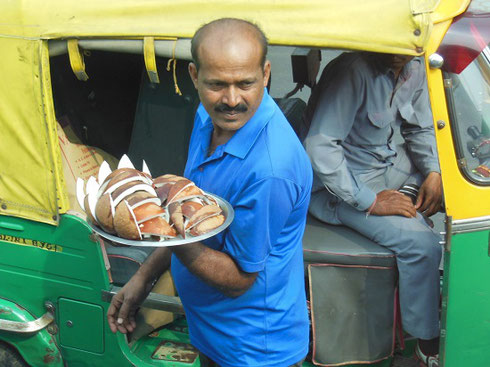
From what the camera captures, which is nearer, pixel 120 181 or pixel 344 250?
pixel 120 181

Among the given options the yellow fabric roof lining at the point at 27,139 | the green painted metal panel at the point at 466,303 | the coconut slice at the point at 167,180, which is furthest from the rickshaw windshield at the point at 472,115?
the yellow fabric roof lining at the point at 27,139

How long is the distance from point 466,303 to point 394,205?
61 cm

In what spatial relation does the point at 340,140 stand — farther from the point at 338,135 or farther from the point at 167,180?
the point at 167,180

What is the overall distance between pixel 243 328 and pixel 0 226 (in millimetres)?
1575

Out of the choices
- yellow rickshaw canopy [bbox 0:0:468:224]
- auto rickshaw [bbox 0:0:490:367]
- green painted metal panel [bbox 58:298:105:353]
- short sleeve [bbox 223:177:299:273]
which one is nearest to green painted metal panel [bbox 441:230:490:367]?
auto rickshaw [bbox 0:0:490:367]

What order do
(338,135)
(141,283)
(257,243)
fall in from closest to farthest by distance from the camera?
(257,243) < (141,283) < (338,135)

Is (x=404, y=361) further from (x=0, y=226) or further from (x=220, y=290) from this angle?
(x=0, y=226)

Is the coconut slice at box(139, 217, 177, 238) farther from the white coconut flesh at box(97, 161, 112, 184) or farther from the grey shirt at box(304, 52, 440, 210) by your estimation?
the grey shirt at box(304, 52, 440, 210)

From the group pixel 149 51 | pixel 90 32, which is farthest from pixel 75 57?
pixel 149 51

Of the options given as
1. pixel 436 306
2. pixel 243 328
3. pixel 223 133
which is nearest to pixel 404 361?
pixel 436 306

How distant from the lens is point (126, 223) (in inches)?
69.9

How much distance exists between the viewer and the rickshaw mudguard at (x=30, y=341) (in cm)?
316

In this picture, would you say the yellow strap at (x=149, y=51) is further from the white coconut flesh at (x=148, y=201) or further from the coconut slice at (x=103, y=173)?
the white coconut flesh at (x=148, y=201)

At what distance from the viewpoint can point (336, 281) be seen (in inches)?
115
